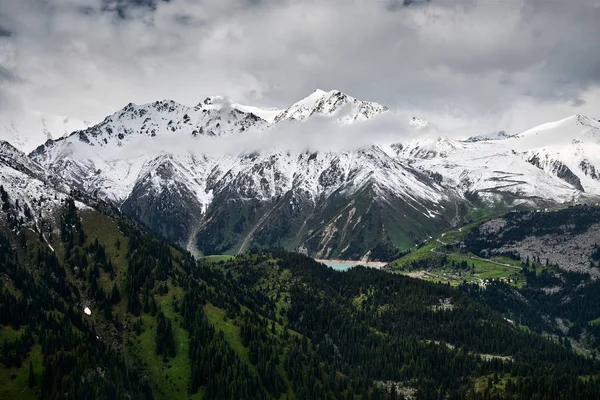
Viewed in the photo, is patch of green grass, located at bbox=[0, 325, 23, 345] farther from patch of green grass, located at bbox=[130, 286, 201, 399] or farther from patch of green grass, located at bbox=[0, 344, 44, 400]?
patch of green grass, located at bbox=[130, 286, 201, 399]

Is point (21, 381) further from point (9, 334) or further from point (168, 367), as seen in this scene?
point (168, 367)

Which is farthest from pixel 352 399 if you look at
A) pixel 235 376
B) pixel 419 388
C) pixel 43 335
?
pixel 43 335

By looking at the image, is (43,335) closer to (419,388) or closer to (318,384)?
(318,384)

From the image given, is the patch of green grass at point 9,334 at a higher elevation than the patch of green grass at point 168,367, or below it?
higher

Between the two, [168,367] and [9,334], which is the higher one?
[9,334]

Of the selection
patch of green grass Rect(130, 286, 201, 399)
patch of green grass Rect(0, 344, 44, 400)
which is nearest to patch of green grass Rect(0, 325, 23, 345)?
patch of green grass Rect(0, 344, 44, 400)

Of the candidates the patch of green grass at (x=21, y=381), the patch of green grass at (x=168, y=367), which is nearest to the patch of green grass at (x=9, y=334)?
the patch of green grass at (x=21, y=381)

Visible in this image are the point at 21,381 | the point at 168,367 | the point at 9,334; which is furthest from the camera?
the point at 168,367

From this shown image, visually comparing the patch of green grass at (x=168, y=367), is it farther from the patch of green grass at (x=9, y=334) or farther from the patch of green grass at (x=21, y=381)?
the patch of green grass at (x=9, y=334)

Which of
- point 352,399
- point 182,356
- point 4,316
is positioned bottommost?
point 352,399

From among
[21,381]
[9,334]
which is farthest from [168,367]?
[9,334]

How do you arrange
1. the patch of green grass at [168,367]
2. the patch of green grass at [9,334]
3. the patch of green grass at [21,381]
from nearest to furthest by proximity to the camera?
1. the patch of green grass at [21,381]
2. the patch of green grass at [9,334]
3. the patch of green grass at [168,367]
